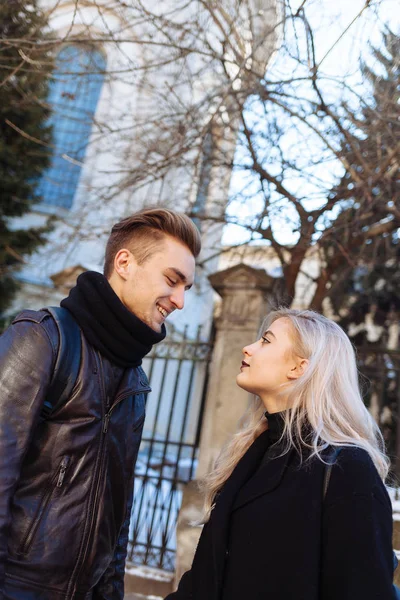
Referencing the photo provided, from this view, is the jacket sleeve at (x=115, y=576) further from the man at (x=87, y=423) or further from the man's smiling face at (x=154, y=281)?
the man's smiling face at (x=154, y=281)

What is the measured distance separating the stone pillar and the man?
341cm

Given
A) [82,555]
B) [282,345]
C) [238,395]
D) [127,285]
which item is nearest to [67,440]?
[82,555]

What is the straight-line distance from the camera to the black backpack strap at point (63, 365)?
1879 millimetres

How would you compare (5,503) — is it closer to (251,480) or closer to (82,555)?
(82,555)

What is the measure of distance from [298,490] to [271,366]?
586 mm

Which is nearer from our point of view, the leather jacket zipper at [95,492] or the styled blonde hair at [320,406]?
the leather jacket zipper at [95,492]

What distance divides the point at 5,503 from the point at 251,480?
0.99m

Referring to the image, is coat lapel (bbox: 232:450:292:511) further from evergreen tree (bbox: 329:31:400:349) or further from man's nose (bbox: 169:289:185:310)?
evergreen tree (bbox: 329:31:400:349)

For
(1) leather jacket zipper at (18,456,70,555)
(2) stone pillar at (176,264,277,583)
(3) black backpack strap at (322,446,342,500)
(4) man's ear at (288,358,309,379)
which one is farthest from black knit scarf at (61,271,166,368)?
(2) stone pillar at (176,264,277,583)

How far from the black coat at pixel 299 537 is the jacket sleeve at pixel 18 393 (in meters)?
0.83

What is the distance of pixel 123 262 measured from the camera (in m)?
2.29

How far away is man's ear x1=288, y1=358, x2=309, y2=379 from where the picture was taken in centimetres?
230

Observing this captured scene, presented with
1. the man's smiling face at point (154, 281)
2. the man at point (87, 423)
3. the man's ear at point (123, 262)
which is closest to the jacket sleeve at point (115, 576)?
the man at point (87, 423)

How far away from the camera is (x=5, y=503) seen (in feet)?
5.36
